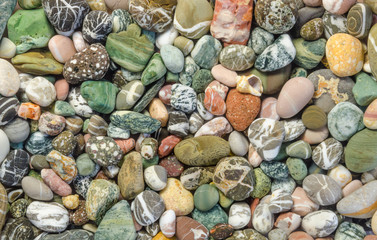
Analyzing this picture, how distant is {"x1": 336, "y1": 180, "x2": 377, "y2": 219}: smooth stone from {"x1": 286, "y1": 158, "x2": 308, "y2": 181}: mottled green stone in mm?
109

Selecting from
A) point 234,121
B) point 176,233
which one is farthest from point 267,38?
point 176,233

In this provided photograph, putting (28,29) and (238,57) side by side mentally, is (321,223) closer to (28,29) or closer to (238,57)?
(238,57)

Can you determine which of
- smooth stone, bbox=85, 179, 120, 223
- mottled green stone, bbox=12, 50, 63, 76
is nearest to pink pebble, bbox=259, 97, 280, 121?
smooth stone, bbox=85, 179, 120, 223

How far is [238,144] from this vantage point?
0.92 m

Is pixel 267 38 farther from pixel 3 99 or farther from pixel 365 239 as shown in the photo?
pixel 3 99

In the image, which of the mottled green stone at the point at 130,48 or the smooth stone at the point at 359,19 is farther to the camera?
the mottled green stone at the point at 130,48

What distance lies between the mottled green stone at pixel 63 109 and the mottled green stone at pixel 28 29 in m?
0.16

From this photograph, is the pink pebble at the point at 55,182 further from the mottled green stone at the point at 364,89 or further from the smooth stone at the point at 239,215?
the mottled green stone at the point at 364,89

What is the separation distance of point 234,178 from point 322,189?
8.5 inches

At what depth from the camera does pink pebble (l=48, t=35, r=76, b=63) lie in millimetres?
897

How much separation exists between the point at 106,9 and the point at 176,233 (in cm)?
61

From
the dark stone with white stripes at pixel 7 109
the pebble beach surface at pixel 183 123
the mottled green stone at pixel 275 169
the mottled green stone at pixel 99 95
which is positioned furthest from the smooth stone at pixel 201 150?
the dark stone with white stripes at pixel 7 109

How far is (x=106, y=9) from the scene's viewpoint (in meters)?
0.93

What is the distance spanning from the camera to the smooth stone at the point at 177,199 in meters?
0.93
